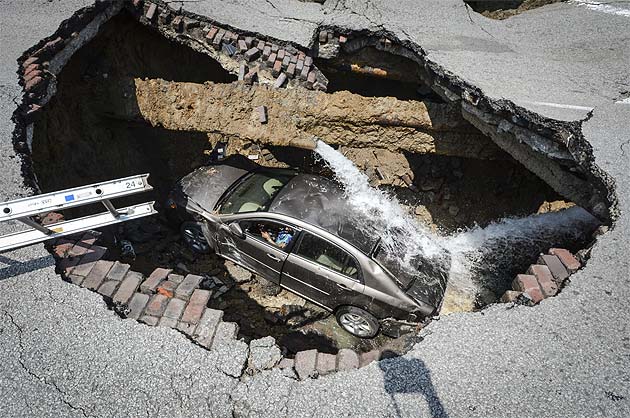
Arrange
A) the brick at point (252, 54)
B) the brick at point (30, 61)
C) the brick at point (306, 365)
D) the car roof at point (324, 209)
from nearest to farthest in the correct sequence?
the brick at point (306, 365)
the car roof at point (324, 209)
the brick at point (30, 61)
the brick at point (252, 54)

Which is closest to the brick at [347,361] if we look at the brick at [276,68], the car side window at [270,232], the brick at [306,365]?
the brick at [306,365]

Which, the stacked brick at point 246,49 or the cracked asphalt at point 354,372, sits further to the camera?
the stacked brick at point 246,49

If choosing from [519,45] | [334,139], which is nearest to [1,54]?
[334,139]

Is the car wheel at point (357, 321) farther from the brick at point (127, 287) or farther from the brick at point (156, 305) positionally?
the brick at point (127, 287)

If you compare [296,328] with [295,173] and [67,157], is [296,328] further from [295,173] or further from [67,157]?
[67,157]

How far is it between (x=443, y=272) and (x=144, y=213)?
361cm

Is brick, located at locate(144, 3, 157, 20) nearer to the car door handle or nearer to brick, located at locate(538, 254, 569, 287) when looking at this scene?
the car door handle

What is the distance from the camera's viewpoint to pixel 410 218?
6773 millimetres

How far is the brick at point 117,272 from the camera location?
311cm

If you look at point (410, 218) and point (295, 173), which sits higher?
point (295, 173)

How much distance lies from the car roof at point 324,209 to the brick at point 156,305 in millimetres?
1864

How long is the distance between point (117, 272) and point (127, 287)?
192mm

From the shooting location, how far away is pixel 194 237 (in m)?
5.41

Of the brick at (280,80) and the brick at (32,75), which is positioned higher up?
the brick at (32,75)
